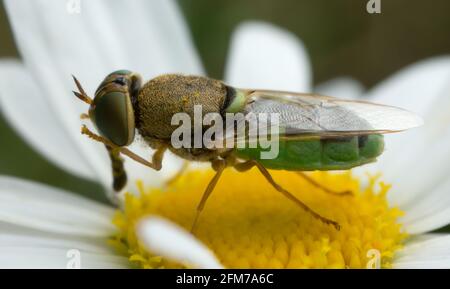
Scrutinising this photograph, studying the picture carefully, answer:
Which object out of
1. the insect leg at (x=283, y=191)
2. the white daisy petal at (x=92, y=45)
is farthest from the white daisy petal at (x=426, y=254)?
the white daisy petal at (x=92, y=45)

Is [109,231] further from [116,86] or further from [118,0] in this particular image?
[118,0]

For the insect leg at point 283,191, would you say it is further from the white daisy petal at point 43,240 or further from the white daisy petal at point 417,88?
the white daisy petal at point 417,88

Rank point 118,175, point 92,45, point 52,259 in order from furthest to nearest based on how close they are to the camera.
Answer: point 92,45, point 118,175, point 52,259

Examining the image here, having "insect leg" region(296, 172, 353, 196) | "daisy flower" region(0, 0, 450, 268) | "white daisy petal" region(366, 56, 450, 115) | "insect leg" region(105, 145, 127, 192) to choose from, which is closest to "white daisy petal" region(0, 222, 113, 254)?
Result: "daisy flower" region(0, 0, 450, 268)

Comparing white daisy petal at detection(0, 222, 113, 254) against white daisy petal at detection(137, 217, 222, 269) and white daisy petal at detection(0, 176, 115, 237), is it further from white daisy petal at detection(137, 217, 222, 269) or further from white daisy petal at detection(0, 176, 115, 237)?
white daisy petal at detection(137, 217, 222, 269)

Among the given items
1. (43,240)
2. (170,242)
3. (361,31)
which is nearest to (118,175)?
(43,240)

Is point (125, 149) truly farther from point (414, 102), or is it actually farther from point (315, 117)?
point (414, 102)
